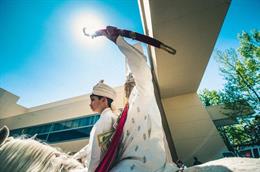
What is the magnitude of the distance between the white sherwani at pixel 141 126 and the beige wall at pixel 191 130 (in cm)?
402

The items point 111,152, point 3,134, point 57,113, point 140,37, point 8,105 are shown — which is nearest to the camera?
point 111,152

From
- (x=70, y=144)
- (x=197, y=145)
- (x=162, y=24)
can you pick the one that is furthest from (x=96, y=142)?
(x=70, y=144)

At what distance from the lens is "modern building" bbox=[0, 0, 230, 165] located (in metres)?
2.42

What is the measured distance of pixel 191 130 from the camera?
448 centimetres

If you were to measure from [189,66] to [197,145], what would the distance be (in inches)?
90.9

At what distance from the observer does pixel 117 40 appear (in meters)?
0.89

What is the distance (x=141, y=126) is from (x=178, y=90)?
4.30 metres

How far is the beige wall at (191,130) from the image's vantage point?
4074 millimetres

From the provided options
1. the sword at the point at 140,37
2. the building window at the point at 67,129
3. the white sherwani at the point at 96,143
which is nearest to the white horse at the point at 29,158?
the white sherwani at the point at 96,143

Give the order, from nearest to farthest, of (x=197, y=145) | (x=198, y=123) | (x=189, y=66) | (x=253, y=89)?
(x=189, y=66) → (x=197, y=145) → (x=198, y=123) → (x=253, y=89)

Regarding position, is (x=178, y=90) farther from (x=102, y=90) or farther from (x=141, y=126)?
(x=141, y=126)

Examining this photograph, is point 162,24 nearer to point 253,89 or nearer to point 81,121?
point 81,121

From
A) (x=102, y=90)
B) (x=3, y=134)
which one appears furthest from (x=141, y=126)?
(x=3, y=134)

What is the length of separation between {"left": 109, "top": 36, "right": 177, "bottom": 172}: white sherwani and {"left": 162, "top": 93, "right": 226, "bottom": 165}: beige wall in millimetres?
4018
